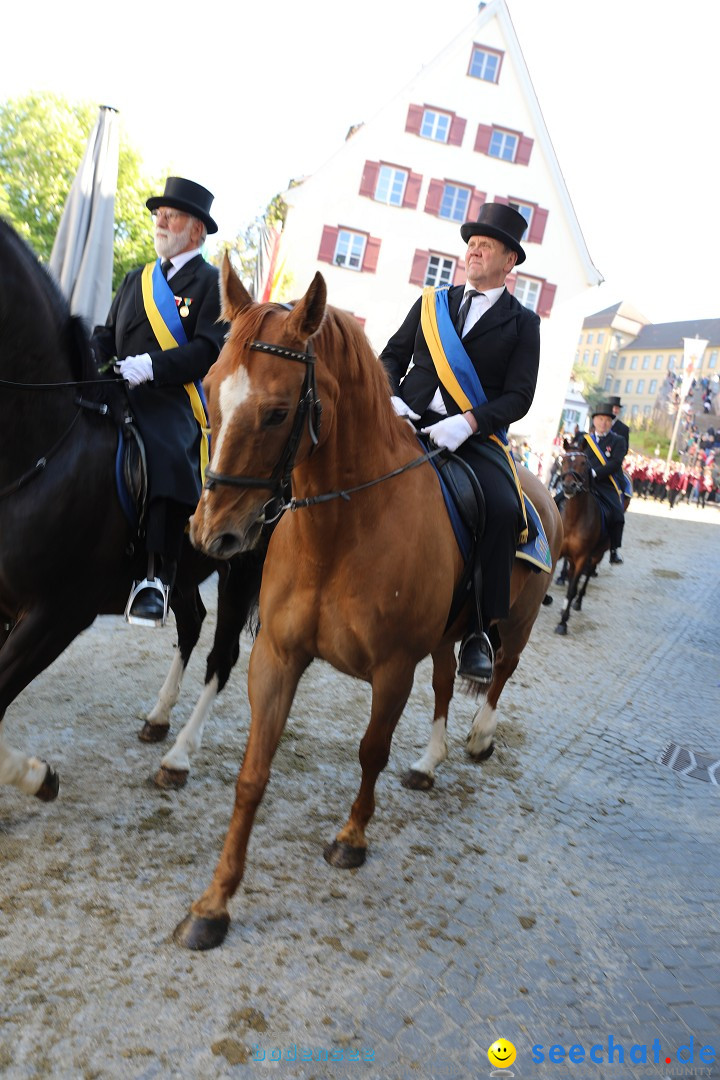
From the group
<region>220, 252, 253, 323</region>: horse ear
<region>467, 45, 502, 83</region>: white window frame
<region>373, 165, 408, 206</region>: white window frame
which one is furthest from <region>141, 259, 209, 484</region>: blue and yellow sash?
<region>467, 45, 502, 83</region>: white window frame

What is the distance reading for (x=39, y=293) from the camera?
3506 mm

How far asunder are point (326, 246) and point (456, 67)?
886 centimetres

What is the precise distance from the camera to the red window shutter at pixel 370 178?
30312mm

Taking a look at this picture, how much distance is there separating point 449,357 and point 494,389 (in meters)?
0.35

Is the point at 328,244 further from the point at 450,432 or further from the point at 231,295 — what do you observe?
the point at 231,295

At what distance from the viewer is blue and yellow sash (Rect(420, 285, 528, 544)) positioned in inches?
164

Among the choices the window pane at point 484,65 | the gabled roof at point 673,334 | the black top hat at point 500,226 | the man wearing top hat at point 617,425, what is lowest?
the man wearing top hat at point 617,425

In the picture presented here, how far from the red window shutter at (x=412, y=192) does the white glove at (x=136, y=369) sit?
29.4 meters

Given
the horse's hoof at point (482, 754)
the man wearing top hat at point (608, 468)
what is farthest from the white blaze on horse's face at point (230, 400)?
the man wearing top hat at point (608, 468)

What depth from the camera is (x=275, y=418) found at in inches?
107

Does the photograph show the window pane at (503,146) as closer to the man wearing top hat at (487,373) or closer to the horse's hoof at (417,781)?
the man wearing top hat at (487,373)

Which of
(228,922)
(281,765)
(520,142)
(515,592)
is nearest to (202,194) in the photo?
(515,592)

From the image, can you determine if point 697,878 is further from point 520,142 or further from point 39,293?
point 520,142

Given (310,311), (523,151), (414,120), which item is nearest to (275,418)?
(310,311)
